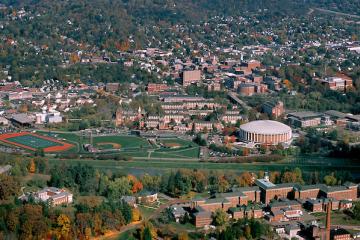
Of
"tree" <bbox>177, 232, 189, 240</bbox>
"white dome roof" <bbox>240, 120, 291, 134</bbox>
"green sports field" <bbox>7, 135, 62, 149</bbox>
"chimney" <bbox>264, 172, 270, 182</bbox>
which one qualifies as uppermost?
"white dome roof" <bbox>240, 120, 291, 134</bbox>

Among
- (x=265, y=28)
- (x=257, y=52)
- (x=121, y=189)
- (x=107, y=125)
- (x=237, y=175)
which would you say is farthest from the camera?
(x=265, y=28)

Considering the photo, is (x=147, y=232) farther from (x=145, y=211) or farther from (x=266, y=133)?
(x=266, y=133)

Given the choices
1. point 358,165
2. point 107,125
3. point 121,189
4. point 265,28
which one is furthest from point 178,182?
point 265,28

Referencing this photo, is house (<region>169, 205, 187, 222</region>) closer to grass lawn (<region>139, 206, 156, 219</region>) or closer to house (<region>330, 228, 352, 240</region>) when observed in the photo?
grass lawn (<region>139, 206, 156, 219</region>)

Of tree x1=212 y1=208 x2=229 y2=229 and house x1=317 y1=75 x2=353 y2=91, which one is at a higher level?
house x1=317 y1=75 x2=353 y2=91

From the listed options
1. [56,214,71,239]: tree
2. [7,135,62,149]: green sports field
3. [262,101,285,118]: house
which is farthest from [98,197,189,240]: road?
[262,101,285,118]: house

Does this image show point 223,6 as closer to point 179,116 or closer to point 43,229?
point 179,116

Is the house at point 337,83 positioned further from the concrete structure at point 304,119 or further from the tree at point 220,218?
the tree at point 220,218

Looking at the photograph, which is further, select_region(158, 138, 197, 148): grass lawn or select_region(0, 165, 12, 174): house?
select_region(158, 138, 197, 148): grass lawn
